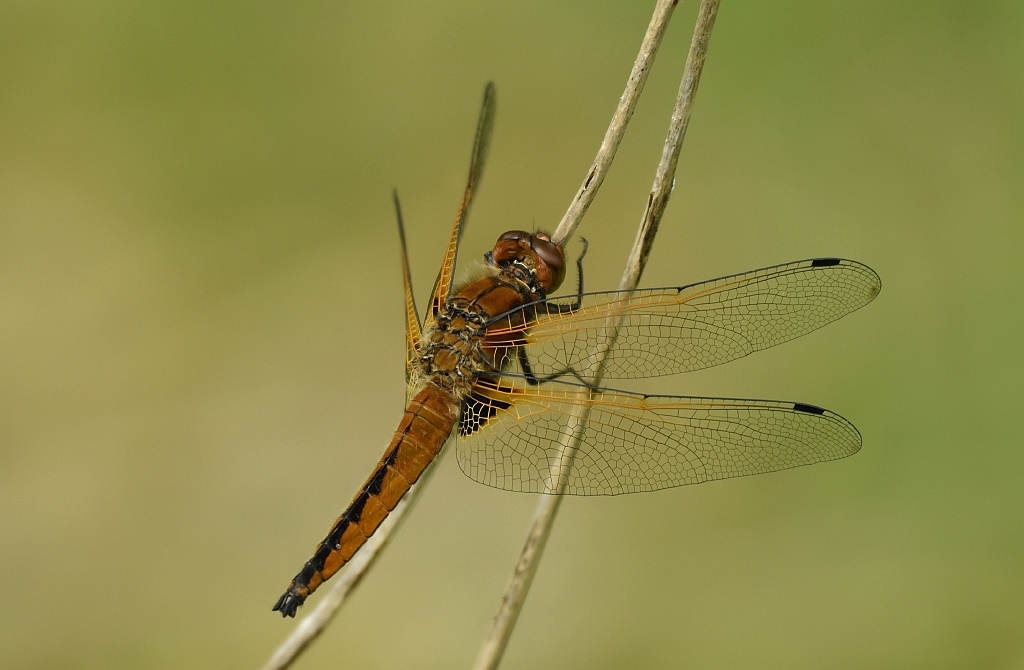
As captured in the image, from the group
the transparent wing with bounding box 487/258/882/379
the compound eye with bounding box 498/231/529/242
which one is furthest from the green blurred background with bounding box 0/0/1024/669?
the compound eye with bounding box 498/231/529/242

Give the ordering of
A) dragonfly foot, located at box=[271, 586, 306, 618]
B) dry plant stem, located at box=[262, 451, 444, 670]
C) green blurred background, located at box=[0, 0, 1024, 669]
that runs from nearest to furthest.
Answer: dry plant stem, located at box=[262, 451, 444, 670], dragonfly foot, located at box=[271, 586, 306, 618], green blurred background, located at box=[0, 0, 1024, 669]

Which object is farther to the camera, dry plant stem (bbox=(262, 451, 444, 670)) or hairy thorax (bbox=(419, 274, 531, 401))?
hairy thorax (bbox=(419, 274, 531, 401))

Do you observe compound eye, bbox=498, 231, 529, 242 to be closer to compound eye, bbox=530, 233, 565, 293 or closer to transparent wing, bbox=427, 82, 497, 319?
compound eye, bbox=530, 233, 565, 293

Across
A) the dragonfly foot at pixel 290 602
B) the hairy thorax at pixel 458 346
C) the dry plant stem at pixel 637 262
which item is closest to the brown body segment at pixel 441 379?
the hairy thorax at pixel 458 346

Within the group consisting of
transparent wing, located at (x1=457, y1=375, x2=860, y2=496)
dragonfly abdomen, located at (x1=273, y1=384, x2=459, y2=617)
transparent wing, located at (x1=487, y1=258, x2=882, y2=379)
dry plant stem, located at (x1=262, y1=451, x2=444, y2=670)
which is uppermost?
transparent wing, located at (x1=487, y1=258, x2=882, y2=379)

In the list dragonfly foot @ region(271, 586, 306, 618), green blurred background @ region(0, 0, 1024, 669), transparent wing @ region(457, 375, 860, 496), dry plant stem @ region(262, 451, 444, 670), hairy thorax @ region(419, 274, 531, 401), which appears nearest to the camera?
dry plant stem @ region(262, 451, 444, 670)

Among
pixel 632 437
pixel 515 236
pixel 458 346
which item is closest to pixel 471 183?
pixel 515 236

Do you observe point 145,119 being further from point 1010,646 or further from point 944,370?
point 1010,646
